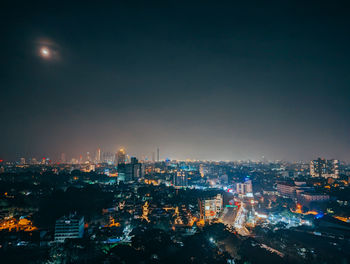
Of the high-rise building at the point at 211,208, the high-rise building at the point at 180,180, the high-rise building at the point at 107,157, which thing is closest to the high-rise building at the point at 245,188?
the high-rise building at the point at 211,208

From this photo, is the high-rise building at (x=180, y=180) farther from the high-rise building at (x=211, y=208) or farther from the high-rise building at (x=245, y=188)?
the high-rise building at (x=211, y=208)

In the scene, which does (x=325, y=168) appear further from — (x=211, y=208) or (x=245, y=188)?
(x=211, y=208)

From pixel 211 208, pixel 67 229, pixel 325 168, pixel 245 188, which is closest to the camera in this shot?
pixel 67 229

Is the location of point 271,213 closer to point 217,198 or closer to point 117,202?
point 217,198

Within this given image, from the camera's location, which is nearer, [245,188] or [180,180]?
[245,188]

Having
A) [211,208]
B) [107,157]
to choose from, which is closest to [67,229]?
[211,208]

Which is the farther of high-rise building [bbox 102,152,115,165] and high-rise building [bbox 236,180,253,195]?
high-rise building [bbox 102,152,115,165]

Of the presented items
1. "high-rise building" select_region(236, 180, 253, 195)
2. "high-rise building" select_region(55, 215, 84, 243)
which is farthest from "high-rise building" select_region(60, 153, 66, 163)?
"high-rise building" select_region(55, 215, 84, 243)

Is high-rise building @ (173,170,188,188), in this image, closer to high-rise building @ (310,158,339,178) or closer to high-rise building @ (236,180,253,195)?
high-rise building @ (236,180,253,195)

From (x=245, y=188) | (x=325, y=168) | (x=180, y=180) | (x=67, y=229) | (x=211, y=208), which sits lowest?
(x=211, y=208)
